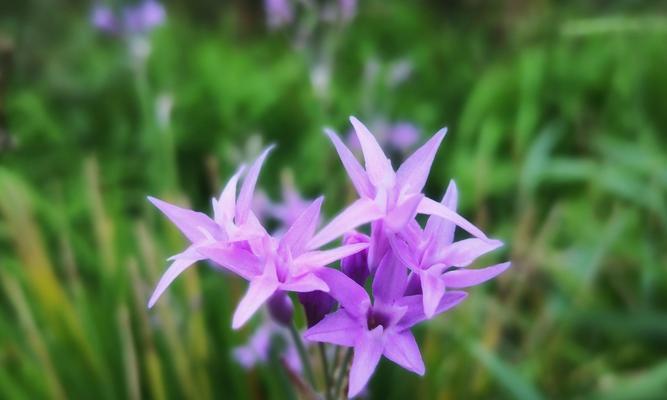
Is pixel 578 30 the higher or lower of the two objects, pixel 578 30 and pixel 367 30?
the lower

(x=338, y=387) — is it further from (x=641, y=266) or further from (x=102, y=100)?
(x=102, y=100)

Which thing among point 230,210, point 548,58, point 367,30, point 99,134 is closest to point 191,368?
point 230,210

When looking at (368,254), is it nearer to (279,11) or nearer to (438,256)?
(438,256)

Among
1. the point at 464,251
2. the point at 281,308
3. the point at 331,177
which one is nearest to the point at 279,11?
the point at 331,177

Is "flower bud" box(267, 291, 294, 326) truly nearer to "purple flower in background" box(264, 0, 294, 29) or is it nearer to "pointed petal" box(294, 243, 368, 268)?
"pointed petal" box(294, 243, 368, 268)

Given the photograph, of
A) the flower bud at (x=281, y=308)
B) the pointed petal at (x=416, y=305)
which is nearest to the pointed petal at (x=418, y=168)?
the pointed petal at (x=416, y=305)

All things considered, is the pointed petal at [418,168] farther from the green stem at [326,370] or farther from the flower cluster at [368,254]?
the green stem at [326,370]
